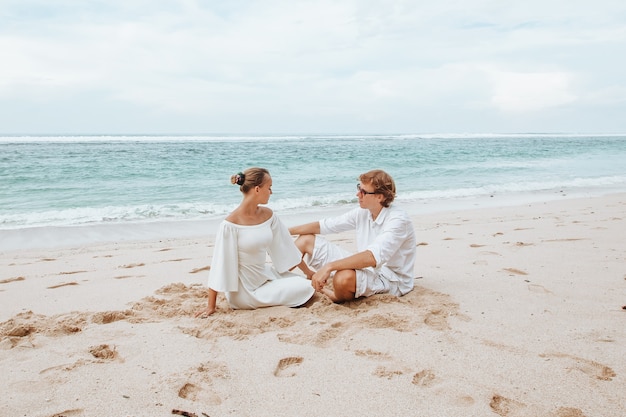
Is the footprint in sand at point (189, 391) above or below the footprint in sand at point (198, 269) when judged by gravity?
above

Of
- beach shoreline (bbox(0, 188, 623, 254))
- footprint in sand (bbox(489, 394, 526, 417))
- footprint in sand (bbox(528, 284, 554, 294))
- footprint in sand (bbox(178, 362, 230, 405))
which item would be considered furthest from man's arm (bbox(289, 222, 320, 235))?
beach shoreline (bbox(0, 188, 623, 254))

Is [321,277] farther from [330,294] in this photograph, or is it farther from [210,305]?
[210,305]


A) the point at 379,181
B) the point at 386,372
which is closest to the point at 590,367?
the point at 386,372

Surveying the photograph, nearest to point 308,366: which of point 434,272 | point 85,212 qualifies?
point 434,272

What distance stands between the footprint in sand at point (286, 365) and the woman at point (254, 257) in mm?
1054

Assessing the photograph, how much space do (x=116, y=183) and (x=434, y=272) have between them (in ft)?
40.7

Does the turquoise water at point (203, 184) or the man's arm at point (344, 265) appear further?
the turquoise water at point (203, 184)

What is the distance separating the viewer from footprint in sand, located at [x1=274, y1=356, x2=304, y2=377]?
2.79 m

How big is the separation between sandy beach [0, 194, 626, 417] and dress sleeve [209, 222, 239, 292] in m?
0.25

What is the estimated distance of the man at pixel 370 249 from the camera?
12.5ft

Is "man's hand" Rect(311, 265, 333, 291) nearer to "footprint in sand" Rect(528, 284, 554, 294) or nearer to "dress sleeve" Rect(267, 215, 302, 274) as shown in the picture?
"dress sleeve" Rect(267, 215, 302, 274)

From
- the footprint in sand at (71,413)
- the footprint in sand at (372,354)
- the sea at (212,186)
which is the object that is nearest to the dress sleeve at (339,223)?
the footprint in sand at (372,354)

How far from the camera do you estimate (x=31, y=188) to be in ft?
44.8

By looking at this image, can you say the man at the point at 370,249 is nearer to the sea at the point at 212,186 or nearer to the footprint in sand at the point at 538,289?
the footprint in sand at the point at 538,289
